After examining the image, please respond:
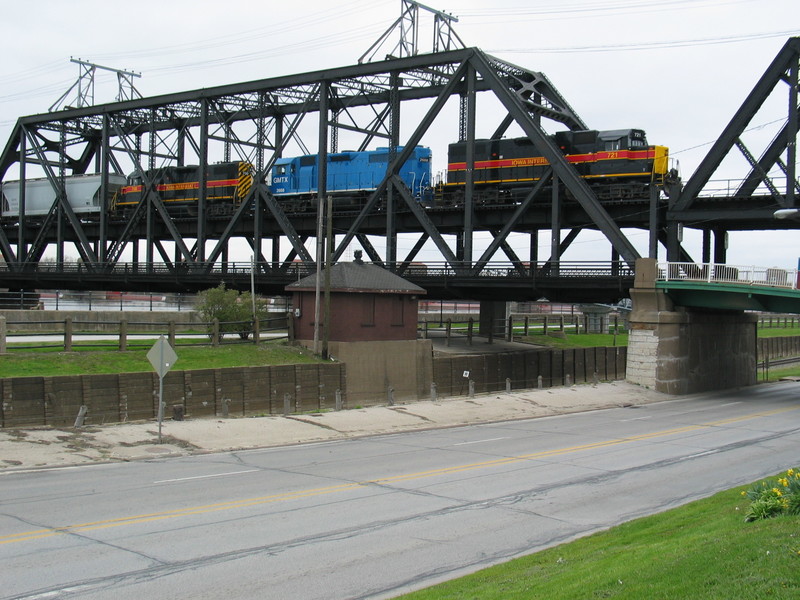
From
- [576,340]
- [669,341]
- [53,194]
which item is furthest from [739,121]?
[53,194]

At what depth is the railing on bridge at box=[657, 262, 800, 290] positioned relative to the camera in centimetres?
3781

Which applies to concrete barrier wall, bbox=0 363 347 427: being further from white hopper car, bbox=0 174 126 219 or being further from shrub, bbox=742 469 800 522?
white hopper car, bbox=0 174 126 219

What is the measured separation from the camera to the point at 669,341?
4062 cm

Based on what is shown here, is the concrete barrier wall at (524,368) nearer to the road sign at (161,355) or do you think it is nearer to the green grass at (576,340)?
the green grass at (576,340)

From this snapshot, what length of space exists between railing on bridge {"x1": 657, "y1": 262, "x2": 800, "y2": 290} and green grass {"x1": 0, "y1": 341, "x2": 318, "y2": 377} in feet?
59.7

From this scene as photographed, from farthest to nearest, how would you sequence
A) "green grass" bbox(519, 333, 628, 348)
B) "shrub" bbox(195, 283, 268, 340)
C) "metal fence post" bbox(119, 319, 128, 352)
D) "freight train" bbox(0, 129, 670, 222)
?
"green grass" bbox(519, 333, 628, 348) < "freight train" bbox(0, 129, 670, 222) < "shrub" bbox(195, 283, 268, 340) < "metal fence post" bbox(119, 319, 128, 352)

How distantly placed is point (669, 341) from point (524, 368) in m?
8.10

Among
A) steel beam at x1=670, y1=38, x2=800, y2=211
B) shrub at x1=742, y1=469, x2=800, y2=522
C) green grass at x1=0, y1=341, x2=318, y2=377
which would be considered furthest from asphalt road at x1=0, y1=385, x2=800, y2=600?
steel beam at x1=670, y1=38, x2=800, y2=211

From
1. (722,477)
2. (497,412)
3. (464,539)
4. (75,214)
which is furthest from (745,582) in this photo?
(75,214)

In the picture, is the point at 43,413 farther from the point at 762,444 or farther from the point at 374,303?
the point at 762,444

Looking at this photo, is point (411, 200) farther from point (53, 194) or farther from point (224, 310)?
point (53, 194)

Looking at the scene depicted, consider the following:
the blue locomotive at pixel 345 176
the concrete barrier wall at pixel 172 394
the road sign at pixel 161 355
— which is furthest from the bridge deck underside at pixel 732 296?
the road sign at pixel 161 355

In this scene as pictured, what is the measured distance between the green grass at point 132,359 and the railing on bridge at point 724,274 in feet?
59.7

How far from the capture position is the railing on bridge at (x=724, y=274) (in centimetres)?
3781
